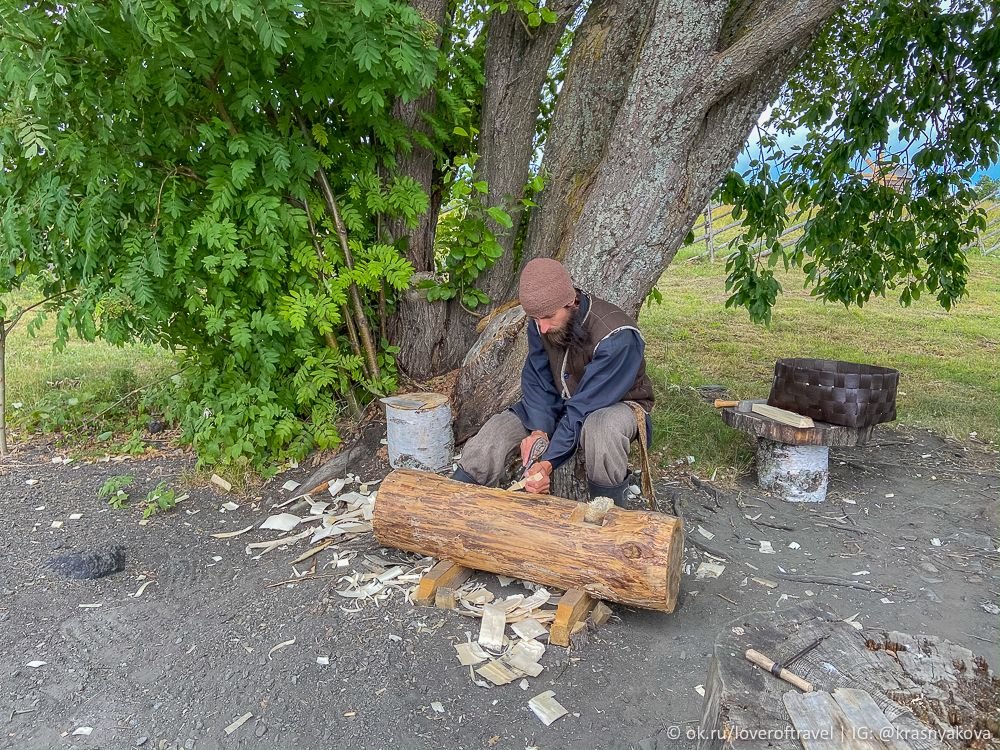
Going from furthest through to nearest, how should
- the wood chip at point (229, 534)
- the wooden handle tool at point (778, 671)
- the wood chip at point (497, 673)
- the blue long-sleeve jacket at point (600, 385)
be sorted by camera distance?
the wood chip at point (229, 534), the blue long-sleeve jacket at point (600, 385), the wood chip at point (497, 673), the wooden handle tool at point (778, 671)

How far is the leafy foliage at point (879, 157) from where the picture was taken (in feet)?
18.0

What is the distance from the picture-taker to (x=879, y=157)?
239 inches

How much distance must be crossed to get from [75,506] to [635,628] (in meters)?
3.59

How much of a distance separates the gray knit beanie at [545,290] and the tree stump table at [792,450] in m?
1.66

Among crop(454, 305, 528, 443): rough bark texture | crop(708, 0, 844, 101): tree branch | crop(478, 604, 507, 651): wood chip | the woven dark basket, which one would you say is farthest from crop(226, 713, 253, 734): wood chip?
crop(708, 0, 844, 101): tree branch

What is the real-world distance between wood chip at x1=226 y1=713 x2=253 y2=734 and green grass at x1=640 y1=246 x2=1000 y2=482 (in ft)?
10.7

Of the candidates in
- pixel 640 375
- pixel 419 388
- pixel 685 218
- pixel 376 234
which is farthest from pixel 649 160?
pixel 419 388

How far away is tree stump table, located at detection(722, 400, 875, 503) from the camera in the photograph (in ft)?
14.0

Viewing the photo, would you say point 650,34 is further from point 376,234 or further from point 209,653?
point 209,653

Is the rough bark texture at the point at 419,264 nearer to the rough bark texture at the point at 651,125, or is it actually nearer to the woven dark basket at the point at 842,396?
the rough bark texture at the point at 651,125

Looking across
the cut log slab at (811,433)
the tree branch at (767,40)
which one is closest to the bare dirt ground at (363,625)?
the cut log slab at (811,433)

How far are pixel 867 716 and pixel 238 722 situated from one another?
2149mm

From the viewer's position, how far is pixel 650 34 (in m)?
4.05

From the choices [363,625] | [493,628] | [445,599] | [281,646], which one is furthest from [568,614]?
[281,646]
